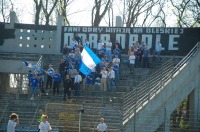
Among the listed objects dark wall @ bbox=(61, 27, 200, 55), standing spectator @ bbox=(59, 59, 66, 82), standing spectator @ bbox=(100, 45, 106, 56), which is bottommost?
standing spectator @ bbox=(59, 59, 66, 82)

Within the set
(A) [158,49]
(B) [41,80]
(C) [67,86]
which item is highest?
(A) [158,49]

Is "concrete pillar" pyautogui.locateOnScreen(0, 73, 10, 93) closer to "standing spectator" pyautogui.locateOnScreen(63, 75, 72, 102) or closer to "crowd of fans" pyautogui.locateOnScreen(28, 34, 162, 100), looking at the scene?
"crowd of fans" pyautogui.locateOnScreen(28, 34, 162, 100)

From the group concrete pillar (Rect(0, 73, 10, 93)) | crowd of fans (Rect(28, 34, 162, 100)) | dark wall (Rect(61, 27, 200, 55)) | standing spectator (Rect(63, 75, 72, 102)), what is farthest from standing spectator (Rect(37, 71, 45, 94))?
concrete pillar (Rect(0, 73, 10, 93))

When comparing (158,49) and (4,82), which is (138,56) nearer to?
(158,49)

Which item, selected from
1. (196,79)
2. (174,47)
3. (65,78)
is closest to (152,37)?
(174,47)

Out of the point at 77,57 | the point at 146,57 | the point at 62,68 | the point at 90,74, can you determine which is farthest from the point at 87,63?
the point at 146,57

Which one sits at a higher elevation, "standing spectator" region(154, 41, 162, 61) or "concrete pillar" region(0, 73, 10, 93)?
"standing spectator" region(154, 41, 162, 61)

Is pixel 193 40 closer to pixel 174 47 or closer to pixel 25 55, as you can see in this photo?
pixel 174 47

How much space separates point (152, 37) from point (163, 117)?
10.3 m

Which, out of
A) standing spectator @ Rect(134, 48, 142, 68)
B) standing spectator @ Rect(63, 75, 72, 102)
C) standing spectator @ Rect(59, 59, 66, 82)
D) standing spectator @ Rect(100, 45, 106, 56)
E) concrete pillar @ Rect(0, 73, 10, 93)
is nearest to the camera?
standing spectator @ Rect(63, 75, 72, 102)

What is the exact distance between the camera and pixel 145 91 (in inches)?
971

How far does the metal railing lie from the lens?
72.1ft

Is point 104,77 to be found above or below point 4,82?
above

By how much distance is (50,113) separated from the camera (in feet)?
77.6
